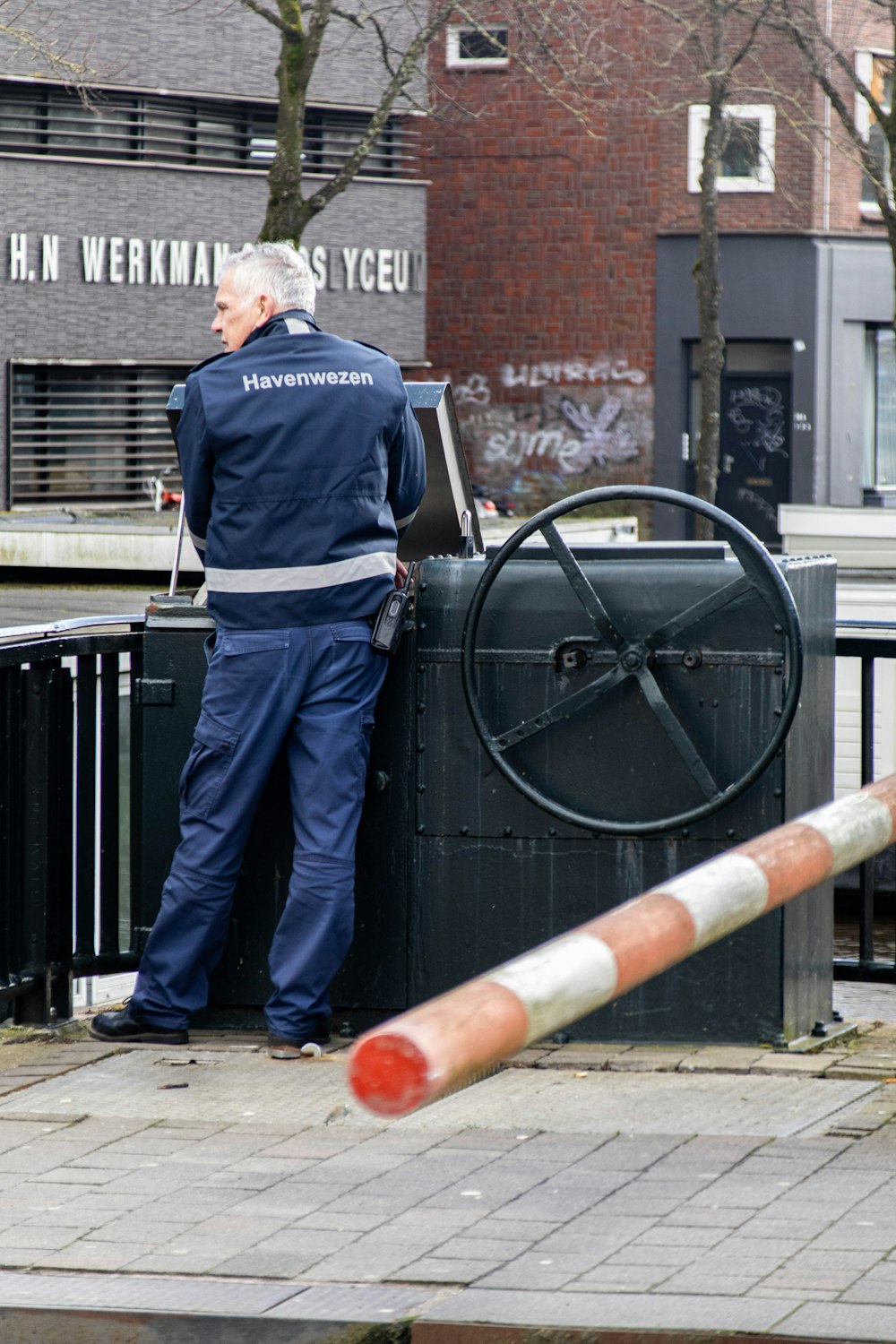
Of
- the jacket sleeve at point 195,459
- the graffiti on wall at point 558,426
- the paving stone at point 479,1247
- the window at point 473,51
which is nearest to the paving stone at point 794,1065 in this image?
the paving stone at point 479,1247

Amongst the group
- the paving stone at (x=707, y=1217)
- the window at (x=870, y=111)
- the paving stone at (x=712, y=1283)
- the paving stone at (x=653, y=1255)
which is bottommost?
the paving stone at (x=653, y=1255)

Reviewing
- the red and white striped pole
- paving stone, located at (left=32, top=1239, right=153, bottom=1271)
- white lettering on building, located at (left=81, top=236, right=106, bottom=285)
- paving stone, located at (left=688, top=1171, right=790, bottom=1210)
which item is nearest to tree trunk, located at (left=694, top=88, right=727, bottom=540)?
white lettering on building, located at (left=81, top=236, right=106, bottom=285)

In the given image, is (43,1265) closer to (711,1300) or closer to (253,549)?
(711,1300)

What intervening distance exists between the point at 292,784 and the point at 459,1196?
1326mm

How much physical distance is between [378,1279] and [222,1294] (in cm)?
27

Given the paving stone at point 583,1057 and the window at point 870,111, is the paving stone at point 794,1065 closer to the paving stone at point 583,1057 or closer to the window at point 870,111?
the paving stone at point 583,1057

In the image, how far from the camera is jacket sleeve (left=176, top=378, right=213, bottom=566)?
16.4 feet

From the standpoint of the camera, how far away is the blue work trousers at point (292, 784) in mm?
5023

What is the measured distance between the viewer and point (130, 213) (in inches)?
1052

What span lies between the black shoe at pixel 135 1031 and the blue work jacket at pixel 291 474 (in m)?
1.05

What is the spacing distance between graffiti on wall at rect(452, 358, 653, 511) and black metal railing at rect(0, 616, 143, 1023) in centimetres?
2548

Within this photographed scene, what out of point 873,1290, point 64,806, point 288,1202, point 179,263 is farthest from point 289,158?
point 873,1290

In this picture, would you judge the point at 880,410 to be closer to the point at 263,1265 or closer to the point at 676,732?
the point at 676,732

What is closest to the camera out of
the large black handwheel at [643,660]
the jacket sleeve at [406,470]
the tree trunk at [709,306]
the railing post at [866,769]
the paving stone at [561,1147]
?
the paving stone at [561,1147]
